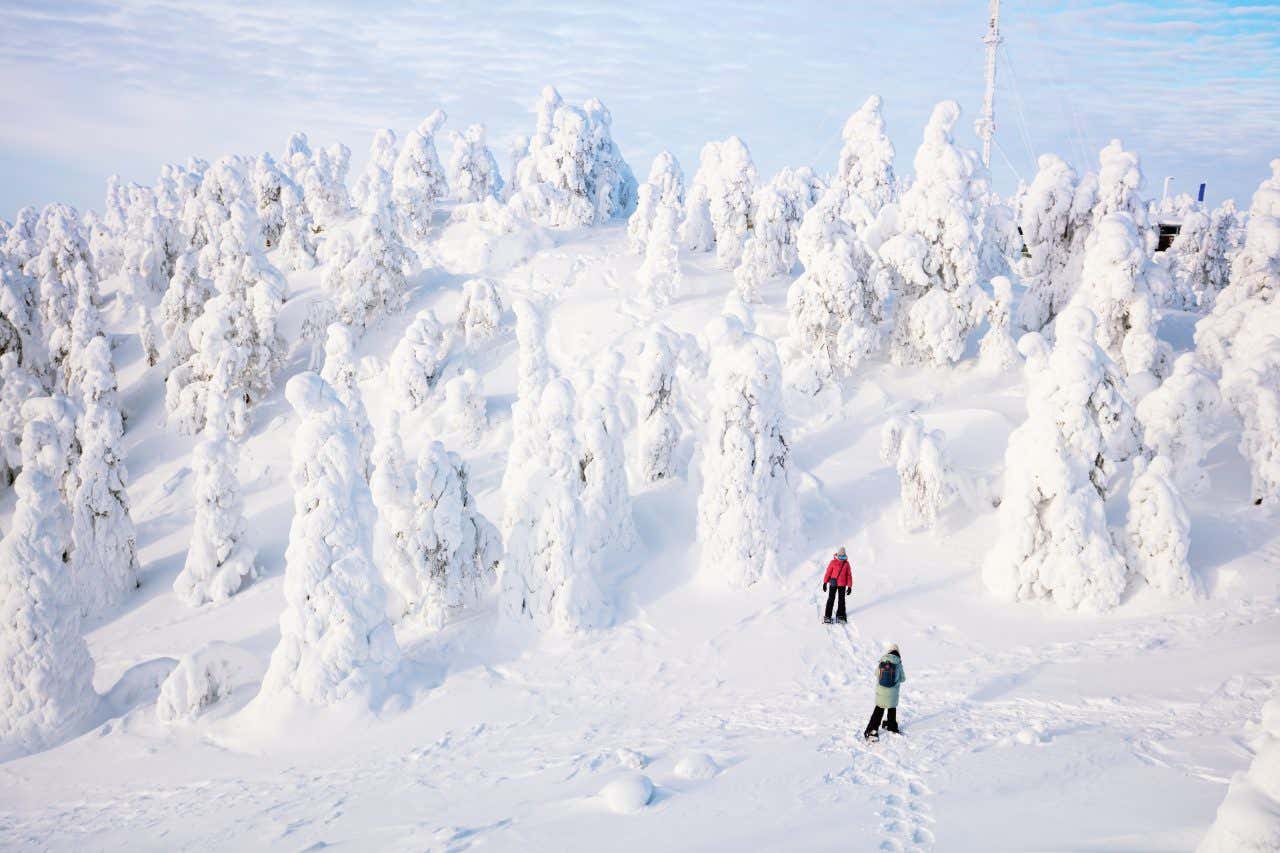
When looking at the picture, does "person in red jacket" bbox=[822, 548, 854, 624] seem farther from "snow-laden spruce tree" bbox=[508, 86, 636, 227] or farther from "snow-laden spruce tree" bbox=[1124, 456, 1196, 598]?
"snow-laden spruce tree" bbox=[508, 86, 636, 227]

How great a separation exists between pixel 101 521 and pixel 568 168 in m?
33.0

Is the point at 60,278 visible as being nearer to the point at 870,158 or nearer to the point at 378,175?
the point at 378,175

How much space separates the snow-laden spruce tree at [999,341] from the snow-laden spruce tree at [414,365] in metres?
22.7

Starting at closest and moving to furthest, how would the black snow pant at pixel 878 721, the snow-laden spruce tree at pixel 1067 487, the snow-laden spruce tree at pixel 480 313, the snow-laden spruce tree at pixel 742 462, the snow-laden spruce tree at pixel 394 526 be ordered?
the black snow pant at pixel 878 721 → the snow-laden spruce tree at pixel 1067 487 → the snow-laden spruce tree at pixel 742 462 → the snow-laden spruce tree at pixel 394 526 → the snow-laden spruce tree at pixel 480 313

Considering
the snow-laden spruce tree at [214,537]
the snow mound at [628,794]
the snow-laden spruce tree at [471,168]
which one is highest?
the snow-laden spruce tree at [471,168]

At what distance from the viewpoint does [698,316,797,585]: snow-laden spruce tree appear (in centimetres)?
1903

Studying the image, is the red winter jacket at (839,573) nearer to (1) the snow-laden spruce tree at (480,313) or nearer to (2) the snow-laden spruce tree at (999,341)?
(2) the snow-laden spruce tree at (999,341)

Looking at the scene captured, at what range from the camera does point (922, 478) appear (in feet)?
65.2

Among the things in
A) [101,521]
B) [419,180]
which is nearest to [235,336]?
[101,521]

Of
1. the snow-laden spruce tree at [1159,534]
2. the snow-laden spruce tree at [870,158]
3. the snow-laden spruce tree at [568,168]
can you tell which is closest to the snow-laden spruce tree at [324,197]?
the snow-laden spruce tree at [568,168]

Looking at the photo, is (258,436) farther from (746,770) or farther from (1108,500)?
(1108,500)

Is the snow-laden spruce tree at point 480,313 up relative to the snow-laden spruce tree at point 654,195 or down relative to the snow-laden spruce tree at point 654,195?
down

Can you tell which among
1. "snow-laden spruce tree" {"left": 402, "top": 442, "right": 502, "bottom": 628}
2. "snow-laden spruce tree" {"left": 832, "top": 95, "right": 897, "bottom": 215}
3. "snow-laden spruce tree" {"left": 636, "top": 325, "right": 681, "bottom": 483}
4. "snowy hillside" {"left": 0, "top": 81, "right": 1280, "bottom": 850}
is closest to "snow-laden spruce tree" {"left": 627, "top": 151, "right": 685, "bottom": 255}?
"snowy hillside" {"left": 0, "top": 81, "right": 1280, "bottom": 850}

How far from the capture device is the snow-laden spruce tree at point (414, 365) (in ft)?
110
